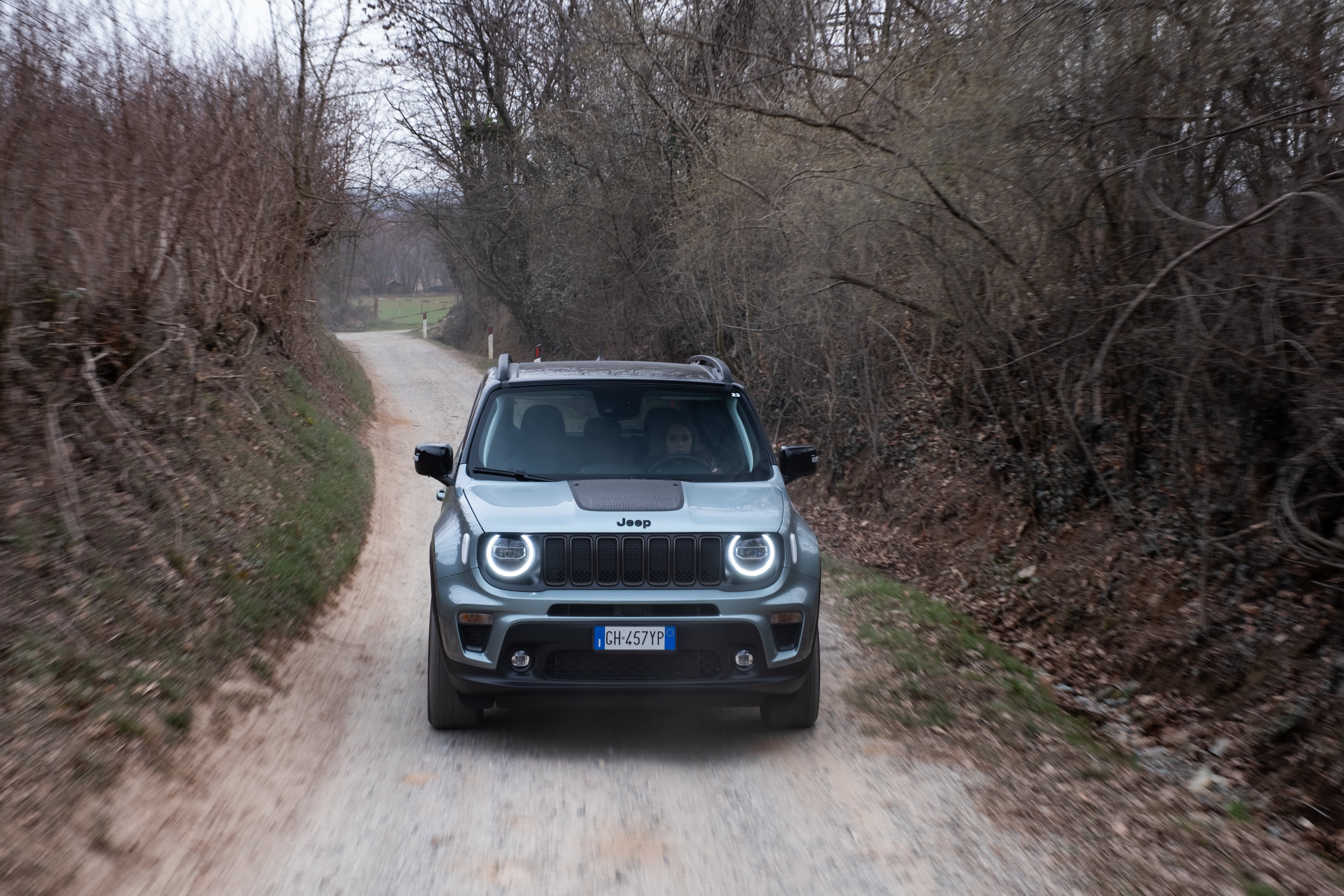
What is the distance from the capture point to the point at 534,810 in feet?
14.9

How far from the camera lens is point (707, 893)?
3840 millimetres

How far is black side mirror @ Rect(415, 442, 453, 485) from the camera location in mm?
6039

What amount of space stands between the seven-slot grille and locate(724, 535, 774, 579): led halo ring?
0.19 feet

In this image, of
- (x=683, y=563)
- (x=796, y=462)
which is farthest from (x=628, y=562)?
(x=796, y=462)

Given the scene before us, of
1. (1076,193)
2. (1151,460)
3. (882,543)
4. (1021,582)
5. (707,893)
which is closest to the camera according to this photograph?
(707,893)

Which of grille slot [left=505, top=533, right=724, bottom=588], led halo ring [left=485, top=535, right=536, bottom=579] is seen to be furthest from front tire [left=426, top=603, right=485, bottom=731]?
grille slot [left=505, top=533, right=724, bottom=588]

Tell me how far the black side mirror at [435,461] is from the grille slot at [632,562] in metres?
1.42

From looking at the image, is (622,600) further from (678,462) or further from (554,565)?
(678,462)

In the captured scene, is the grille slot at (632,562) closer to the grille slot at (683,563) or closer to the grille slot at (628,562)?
the grille slot at (628,562)

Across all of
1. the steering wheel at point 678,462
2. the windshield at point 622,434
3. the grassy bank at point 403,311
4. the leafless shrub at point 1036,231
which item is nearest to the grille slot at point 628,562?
the windshield at point 622,434

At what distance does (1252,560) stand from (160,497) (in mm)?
7767

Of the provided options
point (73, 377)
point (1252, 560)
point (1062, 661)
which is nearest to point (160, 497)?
point (73, 377)

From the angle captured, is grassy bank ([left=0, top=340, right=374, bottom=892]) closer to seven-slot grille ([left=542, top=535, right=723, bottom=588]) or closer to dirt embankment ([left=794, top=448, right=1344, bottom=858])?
seven-slot grille ([left=542, top=535, right=723, bottom=588])

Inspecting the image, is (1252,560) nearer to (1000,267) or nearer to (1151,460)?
(1151,460)
